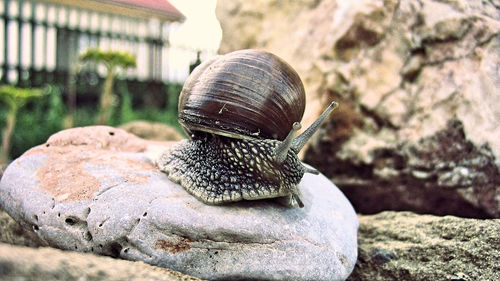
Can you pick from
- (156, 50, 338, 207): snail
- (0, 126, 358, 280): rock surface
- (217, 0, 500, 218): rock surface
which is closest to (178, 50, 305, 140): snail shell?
(156, 50, 338, 207): snail

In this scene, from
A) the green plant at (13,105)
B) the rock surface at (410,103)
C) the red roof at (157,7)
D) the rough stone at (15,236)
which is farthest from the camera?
the red roof at (157,7)

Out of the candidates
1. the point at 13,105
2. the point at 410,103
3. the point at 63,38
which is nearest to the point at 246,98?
the point at 410,103

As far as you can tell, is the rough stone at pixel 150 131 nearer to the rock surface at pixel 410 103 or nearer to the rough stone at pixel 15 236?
the rock surface at pixel 410 103

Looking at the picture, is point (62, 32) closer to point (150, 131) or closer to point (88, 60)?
point (88, 60)

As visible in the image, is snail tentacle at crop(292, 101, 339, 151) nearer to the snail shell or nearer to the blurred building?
the snail shell

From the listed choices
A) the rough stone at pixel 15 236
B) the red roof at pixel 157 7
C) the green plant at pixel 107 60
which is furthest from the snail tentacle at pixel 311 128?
the red roof at pixel 157 7
